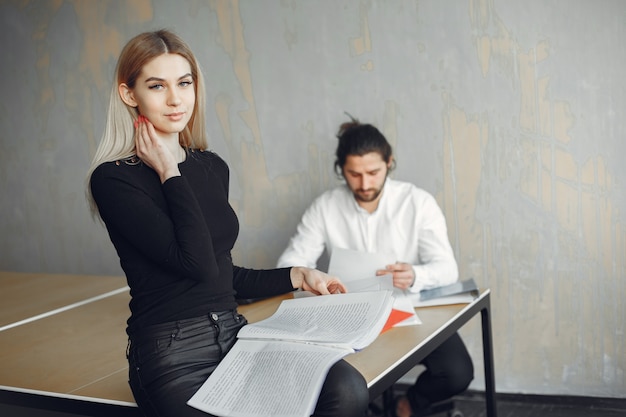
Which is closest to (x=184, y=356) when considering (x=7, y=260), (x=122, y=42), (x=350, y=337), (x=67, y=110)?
(x=350, y=337)

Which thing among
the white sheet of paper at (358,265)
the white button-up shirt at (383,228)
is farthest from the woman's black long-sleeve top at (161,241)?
the white button-up shirt at (383,228)

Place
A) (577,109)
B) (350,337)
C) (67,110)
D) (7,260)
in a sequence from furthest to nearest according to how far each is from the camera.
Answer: (7,260)
(67,110)
(577,109)
(350,337)

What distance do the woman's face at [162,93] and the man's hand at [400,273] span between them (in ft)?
3.19

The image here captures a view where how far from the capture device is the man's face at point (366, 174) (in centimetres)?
287

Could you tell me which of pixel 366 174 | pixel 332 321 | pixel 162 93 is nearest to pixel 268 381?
pixel 332 321

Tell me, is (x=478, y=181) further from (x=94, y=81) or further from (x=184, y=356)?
(x=94, y=81)

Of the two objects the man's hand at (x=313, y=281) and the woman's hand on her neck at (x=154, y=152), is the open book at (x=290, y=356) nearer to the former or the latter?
the man's hand at (x=313, y=281)

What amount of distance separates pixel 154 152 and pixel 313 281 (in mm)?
522

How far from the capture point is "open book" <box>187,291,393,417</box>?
1429 millimetres

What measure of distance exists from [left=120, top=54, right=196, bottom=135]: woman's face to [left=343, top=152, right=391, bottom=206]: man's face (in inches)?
Result: 49.6

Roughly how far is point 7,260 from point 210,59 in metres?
2.06

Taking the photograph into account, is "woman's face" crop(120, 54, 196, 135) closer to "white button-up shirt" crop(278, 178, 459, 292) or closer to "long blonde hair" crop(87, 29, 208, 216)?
"long blonde hair" crop(87, 29, 208, 216)

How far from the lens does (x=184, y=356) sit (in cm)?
158

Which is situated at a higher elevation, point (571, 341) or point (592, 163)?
point (592, 163)
